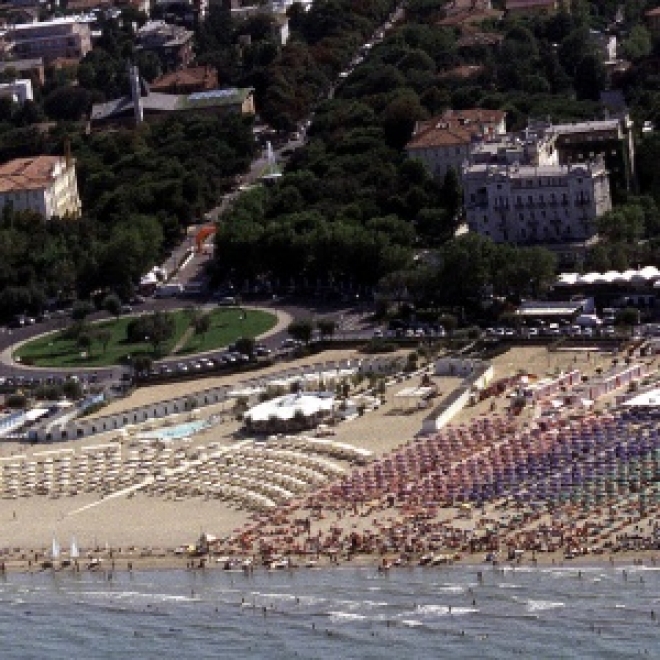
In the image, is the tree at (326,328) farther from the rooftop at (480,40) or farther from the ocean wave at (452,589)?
the rooftop at (480,40)

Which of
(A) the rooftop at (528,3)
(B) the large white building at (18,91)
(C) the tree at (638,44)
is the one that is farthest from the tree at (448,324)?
(A) the rooftop at (528,3)

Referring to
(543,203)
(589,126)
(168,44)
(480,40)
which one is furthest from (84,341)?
(168,44)

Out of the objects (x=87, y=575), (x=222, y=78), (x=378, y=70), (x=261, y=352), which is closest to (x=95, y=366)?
(x=261, y=352)

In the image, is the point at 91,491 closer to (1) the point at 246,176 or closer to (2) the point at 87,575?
(2) the point at 87,575

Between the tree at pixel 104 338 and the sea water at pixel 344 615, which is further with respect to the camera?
the tree at pixel 104 338

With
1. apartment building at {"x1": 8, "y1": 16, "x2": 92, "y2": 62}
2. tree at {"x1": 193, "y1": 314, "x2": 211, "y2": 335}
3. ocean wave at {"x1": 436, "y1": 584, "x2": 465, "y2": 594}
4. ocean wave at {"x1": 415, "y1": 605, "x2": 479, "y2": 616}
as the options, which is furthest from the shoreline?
apartment building at {"x1": 8, "y1": 16, "x2": 92, "y2": 62}

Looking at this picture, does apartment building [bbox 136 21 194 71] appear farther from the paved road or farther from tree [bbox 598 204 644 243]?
tree [bbox 598 204 644 243]

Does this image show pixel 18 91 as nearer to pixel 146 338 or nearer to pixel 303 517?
pixel 146 338
